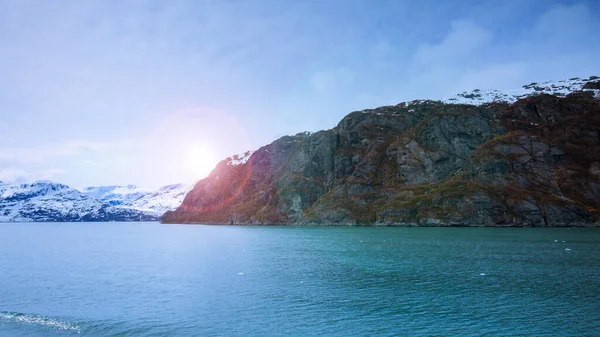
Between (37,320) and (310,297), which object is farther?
(310,297)

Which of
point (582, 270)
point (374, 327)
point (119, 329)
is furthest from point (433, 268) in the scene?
point (119, 329)

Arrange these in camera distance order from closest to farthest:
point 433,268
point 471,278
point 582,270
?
point 471,278 < point 582,270 < point 433,268

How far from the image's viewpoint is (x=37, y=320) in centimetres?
4209

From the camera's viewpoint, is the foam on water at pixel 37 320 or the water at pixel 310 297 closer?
the water at pixel 310 297

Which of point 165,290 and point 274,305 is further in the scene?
point 165,290

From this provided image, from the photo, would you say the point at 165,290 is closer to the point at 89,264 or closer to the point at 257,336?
the point at 257,336

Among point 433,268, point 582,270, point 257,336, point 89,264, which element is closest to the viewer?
point 257,336

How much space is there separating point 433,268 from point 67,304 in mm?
60053

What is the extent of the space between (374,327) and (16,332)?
1413 inches

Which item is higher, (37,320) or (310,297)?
(37,320)

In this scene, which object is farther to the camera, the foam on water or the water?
the foam on water

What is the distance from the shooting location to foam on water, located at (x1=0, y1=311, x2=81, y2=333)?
40031 mm

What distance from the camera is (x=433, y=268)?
7281 centimetres

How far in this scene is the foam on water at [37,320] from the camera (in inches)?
1576
